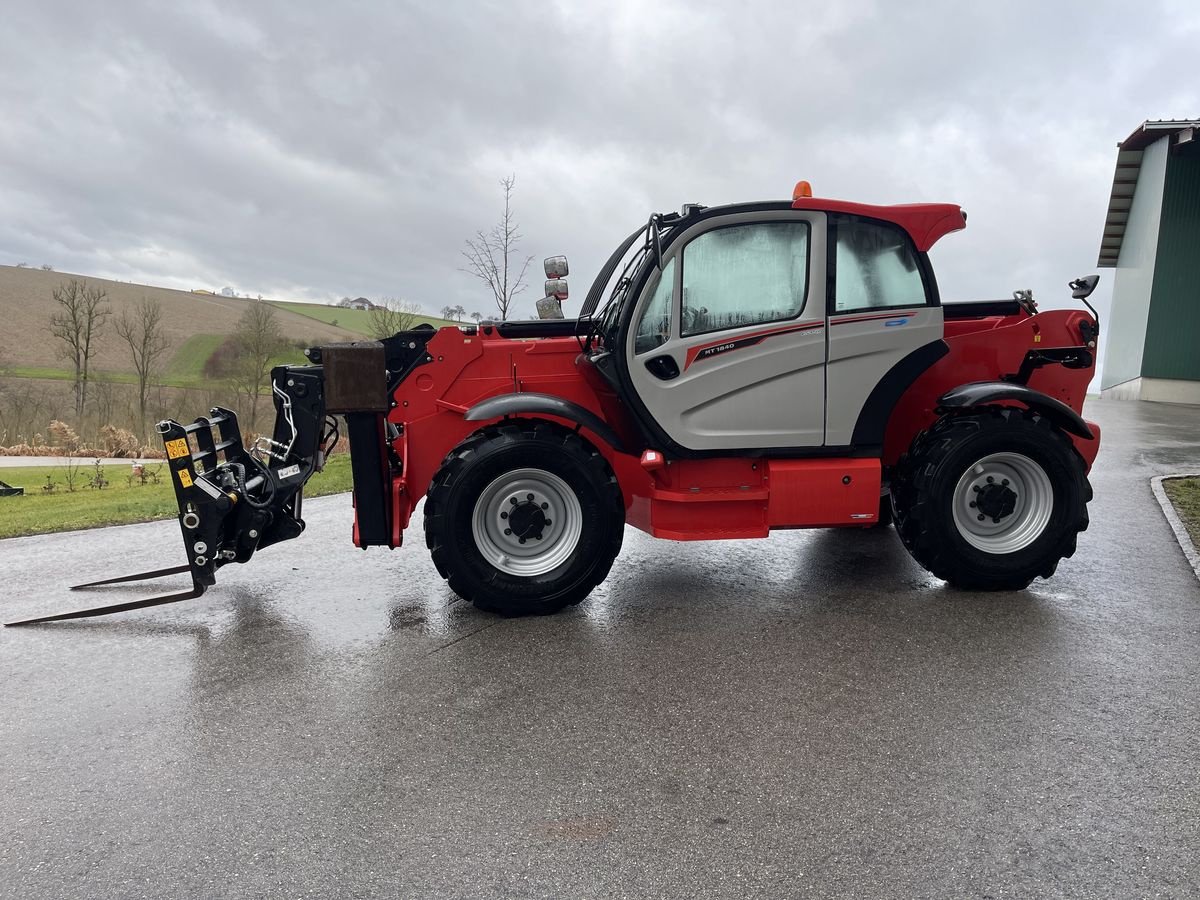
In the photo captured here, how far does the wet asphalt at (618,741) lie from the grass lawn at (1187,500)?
173 centimetres

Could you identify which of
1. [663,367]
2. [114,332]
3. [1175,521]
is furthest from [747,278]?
[114,332]

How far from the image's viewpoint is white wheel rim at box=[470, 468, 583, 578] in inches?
204

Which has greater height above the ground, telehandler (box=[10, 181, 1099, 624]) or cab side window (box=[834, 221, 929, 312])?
cab side window (box=[834, 221, 929, 312])

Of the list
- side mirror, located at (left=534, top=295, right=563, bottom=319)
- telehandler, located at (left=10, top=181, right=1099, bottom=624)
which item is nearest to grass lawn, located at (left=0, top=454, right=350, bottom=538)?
telehandler, located at (left=10, top=181, right=1099, bottom=624)

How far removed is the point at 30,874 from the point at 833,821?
8.78 ft

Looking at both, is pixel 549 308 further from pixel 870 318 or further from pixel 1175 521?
pixel 1175 521

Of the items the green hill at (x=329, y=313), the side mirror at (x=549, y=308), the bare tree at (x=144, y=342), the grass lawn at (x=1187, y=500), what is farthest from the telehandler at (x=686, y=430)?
the green hill at (x=329, y=313)

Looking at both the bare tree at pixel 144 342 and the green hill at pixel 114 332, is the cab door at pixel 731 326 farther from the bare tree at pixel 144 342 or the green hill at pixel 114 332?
the green hill at pixel 114 332

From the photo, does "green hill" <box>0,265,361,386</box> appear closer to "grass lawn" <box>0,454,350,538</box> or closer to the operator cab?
"grass lawn" <box>0,454,350,538</box>

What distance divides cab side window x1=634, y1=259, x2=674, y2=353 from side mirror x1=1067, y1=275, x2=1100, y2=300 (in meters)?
3.08

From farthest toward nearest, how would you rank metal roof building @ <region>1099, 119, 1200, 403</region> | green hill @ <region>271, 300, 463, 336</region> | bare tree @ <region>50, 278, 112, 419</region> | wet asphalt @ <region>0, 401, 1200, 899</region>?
green hill @ <region>271, 300, 463, 336</region>
bare tree @ <region>50, 278, 112, 419</region>
metal roof building @ <region>1099, 119, 1200, 403</region>
wet asphalt @ <region>0, 401, 1200, 899</region>

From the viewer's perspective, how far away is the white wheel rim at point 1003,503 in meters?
5.50

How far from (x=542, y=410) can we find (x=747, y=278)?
1520mm

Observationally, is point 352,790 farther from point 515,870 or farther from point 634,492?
point 634,492
